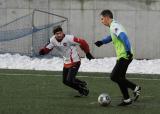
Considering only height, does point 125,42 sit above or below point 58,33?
below

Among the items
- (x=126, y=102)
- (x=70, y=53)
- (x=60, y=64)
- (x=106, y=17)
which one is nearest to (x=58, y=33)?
(x=70, y=53)

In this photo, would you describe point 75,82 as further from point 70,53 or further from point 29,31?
point 29,31

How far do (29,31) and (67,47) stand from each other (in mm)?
11580

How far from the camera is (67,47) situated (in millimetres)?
14266

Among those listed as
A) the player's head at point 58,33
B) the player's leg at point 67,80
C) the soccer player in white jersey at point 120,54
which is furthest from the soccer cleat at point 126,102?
the player's head at point 58,33

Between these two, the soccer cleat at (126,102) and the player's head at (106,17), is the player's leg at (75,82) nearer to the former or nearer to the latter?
the soccer cleat at (126,102)

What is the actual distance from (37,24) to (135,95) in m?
13.5

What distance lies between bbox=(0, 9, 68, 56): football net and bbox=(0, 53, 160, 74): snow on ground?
98 cm

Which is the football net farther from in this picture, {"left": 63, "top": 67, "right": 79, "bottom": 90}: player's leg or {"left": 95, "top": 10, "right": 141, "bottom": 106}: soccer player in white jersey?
{"left": 95, "top": 10, "right": 141, "bottom": 106}: soccer player in white jersey

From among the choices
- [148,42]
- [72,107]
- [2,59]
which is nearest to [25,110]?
[72,107]

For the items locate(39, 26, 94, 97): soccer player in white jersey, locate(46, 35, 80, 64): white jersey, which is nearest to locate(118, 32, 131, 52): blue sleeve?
locate(39, 26, 94, 97): soccer player in white jersey

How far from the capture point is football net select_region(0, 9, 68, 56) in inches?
1005

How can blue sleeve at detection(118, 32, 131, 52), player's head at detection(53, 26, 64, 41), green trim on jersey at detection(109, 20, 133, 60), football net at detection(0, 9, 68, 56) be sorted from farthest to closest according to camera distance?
football net at detection(0, 9, 68, 56)
player's head at detection(53, 26, 64, 41)
green trim on jersey at detection(109, 20, 133, 60)
blue sleeve at detection(118, 32, 131, 52)

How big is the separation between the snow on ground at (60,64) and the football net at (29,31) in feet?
3.23
